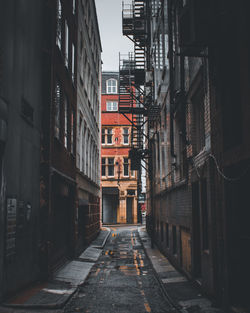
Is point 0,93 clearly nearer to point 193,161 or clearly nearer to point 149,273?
point 193,161

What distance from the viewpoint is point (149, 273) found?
47.0 feet

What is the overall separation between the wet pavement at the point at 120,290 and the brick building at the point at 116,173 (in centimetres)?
3194

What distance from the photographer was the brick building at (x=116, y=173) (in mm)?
50000

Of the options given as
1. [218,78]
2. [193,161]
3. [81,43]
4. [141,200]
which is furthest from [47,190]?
[141,200]

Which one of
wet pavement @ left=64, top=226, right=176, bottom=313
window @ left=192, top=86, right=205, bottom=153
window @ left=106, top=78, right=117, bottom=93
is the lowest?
wet pavement @ left=64, top=226, right=176, bottom=313

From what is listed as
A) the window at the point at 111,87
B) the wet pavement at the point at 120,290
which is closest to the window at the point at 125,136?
the window at the point at 111,87

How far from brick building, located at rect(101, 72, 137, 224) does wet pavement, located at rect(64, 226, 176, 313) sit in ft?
105

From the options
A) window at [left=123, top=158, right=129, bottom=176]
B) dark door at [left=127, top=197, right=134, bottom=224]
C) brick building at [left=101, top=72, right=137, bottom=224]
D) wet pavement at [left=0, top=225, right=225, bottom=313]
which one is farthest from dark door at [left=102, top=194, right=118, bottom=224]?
wet pavement at [left=0, top=225, right=225, bottom=313]

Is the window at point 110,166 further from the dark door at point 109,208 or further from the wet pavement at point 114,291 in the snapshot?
the wet pavement at point 114,291

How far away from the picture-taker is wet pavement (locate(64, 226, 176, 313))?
9.13 meters

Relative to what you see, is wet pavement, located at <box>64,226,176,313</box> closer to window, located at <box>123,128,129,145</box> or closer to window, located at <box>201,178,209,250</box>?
window, located at <box>201,178,209,250</box>

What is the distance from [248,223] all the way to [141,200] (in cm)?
3528

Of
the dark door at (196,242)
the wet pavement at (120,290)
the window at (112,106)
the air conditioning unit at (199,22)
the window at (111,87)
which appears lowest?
the wet pavement at (120,290)

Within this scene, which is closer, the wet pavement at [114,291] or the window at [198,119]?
the wet pavement at [114,291]
